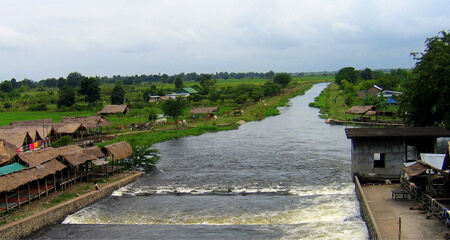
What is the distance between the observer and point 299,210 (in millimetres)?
22422

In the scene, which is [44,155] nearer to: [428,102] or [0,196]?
[0,196]

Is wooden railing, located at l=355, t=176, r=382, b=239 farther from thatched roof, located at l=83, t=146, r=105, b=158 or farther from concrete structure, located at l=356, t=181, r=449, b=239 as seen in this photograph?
thatched roof, located at l=83, t=146, r=105, b=158

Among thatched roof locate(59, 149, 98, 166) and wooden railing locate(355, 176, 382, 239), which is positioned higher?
thatched roof locate(59, 149, 98, 166)

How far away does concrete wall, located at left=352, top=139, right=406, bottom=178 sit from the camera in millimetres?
24719

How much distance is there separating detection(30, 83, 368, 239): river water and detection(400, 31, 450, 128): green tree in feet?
22.4

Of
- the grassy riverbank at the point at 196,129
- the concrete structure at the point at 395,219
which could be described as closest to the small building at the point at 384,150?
the concrete structure at the point at 395,219

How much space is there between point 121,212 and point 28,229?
4.85m

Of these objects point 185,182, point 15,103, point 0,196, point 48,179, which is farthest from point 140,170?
point 15,103

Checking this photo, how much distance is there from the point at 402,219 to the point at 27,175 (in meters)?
18.7

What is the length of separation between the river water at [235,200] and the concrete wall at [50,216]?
42 centimetres

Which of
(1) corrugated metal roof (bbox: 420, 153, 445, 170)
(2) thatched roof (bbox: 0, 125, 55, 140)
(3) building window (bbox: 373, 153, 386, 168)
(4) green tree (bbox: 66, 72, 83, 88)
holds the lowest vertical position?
(3) building window (bbox: 373, 153, 386, 168)

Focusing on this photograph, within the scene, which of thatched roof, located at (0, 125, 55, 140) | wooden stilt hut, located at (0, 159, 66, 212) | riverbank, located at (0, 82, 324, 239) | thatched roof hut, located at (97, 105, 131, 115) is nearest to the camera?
riverbank, located at (0, 82, 324, 239)

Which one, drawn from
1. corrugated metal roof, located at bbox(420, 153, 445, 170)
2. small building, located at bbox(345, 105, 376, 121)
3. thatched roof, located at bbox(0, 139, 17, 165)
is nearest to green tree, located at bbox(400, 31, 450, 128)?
corrugated metal roof, located at bbox(420, 153, 445, 170)

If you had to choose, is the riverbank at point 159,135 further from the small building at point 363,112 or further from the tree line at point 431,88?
the tree line at point 431,88
